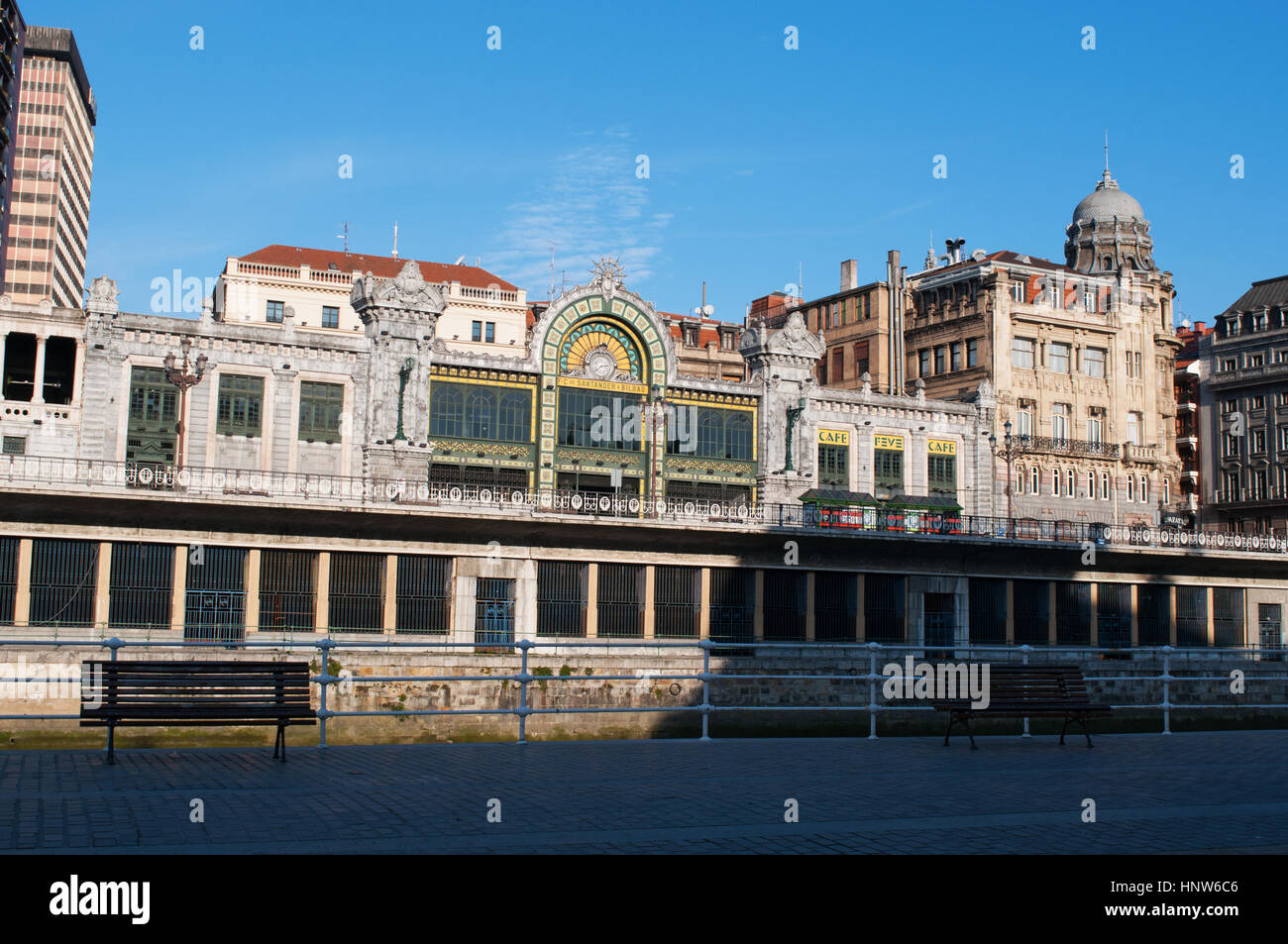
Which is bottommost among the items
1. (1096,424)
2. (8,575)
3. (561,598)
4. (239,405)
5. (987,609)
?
(987,609)

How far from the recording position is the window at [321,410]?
53.9 metres

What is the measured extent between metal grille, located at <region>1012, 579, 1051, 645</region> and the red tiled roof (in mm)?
42619

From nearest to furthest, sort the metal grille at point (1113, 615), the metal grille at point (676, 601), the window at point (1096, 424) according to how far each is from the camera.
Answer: the metal grille at point (676, 601) < the metal grille at point (1113, 615) < the window at point (1096, 424)

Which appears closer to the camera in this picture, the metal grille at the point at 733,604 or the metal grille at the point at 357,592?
the metal grille at the point at 357,592

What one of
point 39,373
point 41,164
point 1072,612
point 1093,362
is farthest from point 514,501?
point 41,164

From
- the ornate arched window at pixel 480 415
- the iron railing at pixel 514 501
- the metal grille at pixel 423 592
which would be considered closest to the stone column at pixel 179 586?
the iron railing at pixel 514 501

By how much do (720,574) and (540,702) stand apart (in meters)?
13.4

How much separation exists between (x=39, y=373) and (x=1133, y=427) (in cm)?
6152

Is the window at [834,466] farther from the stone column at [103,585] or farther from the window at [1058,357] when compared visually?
the stone column at [103,585]

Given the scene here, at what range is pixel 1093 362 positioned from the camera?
79438 mm

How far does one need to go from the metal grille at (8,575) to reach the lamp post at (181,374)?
591cm

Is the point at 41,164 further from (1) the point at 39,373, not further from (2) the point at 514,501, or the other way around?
(2) the point at 514,501

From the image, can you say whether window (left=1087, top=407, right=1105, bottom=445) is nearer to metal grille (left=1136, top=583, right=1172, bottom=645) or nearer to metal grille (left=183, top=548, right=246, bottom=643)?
metal grille (left=1136, top=583, right=1172, bottom=645)
